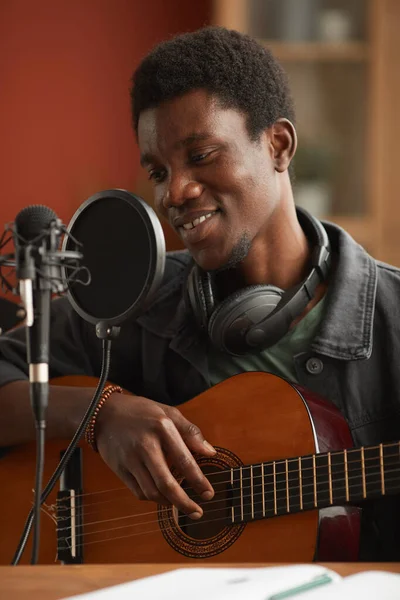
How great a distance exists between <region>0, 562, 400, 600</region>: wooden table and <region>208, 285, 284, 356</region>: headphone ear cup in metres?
0.54

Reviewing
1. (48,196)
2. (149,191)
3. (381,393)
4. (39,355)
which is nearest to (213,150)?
(381,393)

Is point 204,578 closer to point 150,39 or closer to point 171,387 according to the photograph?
point 171,387

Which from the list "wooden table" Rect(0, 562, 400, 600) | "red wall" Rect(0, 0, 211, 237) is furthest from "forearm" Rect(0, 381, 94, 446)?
"red wall" Rect(0, 0, 211, 237)

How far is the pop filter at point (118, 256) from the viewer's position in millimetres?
1066

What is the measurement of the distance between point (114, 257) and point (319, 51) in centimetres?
186

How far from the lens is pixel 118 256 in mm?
1118

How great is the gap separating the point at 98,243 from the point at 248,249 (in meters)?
0.40

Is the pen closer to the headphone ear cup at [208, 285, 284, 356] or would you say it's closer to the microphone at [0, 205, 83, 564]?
the microphone at [0, 205, 83, 564]

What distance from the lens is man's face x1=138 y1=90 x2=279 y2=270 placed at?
4.59ft

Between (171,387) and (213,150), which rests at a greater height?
(213,150)

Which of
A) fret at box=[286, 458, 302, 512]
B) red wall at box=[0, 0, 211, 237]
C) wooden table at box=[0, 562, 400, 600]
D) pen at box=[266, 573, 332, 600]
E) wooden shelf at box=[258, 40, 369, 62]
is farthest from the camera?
red wall at box=[0, 0, 211, 237]

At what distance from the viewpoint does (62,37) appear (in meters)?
3.02

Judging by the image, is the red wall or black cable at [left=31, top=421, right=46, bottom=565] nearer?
black cable at [left=31, top=421, right=46, bottom=565]

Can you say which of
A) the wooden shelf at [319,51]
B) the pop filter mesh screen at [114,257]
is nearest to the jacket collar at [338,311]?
the pop filter mesh screen at [114,257]
